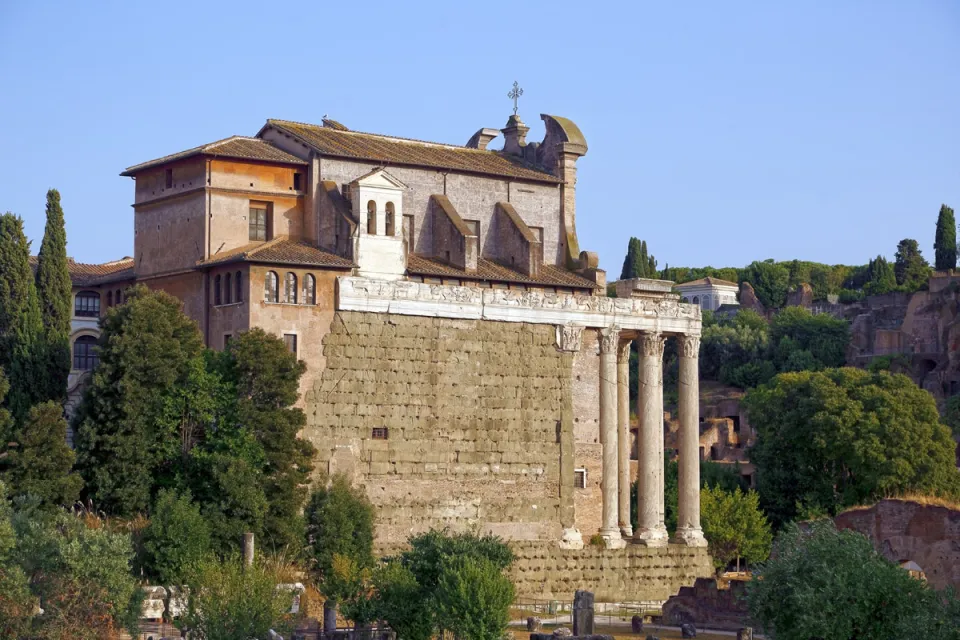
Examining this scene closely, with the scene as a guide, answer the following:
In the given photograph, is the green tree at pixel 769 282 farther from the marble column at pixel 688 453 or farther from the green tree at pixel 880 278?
the marble column at pixel 688 453

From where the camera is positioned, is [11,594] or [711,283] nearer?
[11,594]

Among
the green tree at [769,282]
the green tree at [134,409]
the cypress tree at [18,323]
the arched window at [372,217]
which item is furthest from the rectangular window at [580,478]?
the green tree at [769,282]

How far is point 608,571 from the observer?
5047 cm

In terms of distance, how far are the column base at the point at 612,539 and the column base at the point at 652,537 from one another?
757 mm

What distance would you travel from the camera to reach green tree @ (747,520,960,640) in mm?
34625

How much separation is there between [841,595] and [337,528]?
543 inches

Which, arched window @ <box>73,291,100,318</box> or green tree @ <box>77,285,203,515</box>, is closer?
green tree @ <box>77,285,203,515</box>

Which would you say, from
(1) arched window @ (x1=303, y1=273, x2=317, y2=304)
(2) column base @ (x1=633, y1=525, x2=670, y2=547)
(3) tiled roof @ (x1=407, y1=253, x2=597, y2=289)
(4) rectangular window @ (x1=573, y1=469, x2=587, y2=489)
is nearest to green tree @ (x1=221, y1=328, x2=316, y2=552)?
(1) arched window @ (x1=303, y1=273, x2=317, y2=304)

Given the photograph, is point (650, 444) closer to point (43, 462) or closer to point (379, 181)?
point (379, 181)

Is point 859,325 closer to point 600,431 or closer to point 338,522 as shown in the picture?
point 600,431

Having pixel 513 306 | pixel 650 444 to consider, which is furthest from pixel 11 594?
pixel 650 444

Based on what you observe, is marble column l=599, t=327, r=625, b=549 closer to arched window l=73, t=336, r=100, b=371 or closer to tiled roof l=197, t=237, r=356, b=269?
tiled roof l=197, t=237, r=356, b=269

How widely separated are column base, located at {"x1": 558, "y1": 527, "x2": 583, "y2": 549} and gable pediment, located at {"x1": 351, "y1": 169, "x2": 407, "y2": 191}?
34.7 ft

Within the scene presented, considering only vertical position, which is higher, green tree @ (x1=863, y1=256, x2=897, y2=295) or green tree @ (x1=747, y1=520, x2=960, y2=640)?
green tree @ (x1=863, y1=256, x2=897, y2=295)
